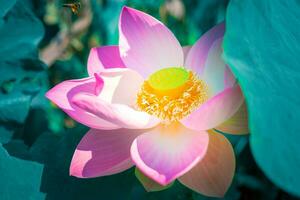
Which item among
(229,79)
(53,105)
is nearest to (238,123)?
(229,79)

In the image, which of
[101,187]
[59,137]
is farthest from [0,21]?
[101,187]

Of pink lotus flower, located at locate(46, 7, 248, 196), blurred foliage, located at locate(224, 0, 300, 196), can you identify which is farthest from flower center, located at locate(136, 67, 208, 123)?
blurred foliage, located at locate(224, 0, 300, 196)

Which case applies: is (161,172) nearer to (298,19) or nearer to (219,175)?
(219,175)

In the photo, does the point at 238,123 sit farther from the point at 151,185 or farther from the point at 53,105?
the point at 53,105

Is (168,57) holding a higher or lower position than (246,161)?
higher

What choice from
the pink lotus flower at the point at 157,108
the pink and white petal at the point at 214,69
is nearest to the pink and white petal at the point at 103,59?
the pink lotus flower at the point at 157,108
